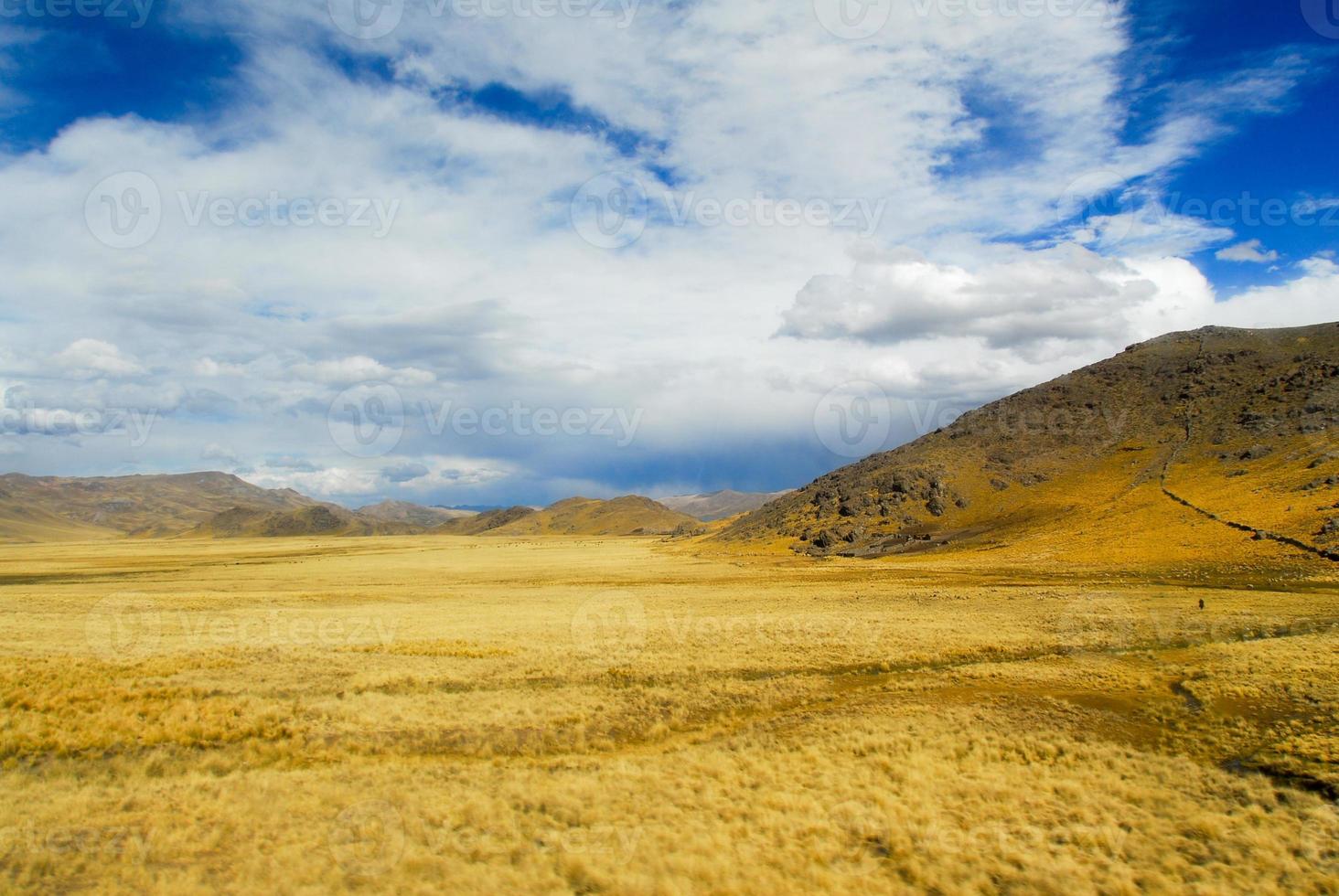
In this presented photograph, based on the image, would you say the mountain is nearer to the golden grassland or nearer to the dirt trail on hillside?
the dirt trail on hillside

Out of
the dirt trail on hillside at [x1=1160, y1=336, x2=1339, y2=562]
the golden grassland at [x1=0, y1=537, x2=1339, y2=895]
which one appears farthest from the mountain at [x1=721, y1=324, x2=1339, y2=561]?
the golden grassland at [x1=0, y1=537, x2=1339, y2=895]

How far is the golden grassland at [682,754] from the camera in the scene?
1230 centimetres

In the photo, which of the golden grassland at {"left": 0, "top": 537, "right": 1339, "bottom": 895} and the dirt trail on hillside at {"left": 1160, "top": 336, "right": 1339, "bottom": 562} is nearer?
the golden grassland at {"left": 0, "top": 537, "right": 1339, "bottom": 895}

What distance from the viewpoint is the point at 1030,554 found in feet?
260

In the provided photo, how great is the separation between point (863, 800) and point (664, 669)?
13.6m

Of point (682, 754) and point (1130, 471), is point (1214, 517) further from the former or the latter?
point (682, 754)

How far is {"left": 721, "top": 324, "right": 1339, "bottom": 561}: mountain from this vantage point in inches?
2938

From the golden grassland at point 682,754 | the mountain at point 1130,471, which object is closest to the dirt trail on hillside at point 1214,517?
the mountain at point 1130,471

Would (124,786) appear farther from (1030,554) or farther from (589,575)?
(1030,554)

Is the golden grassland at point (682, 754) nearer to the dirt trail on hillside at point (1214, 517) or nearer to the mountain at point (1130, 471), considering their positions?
the dirt trail on hillside at point (1214, 517)

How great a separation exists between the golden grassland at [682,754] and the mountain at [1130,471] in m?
41.1

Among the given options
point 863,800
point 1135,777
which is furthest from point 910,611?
point 863,800

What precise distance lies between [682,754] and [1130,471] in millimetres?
119428

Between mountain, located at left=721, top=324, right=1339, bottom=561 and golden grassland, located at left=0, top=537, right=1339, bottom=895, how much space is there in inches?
1616
